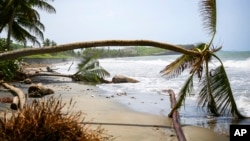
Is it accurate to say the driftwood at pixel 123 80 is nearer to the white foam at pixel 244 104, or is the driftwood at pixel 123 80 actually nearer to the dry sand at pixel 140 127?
the white foam at pixel 244 104

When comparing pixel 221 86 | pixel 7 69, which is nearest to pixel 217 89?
pixel 221 86

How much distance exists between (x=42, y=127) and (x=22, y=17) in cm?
3241

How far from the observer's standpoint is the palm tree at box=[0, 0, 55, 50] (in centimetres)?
2870

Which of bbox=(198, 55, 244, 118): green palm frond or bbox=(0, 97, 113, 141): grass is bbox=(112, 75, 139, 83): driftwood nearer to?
bbox=(198, 55, 244, 118): green palm frond

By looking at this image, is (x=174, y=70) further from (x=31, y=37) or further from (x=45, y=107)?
(x=31, y=37)

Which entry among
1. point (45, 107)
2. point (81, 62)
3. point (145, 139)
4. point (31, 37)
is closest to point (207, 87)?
point (145, 139)

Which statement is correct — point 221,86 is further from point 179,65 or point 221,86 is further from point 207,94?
point 179,65

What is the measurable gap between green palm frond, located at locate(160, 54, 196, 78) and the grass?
6007mm

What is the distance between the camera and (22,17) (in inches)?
1346

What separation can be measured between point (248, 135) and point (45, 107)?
408 cm

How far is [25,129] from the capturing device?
412 cm

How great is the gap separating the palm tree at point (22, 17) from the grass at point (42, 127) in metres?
24.3

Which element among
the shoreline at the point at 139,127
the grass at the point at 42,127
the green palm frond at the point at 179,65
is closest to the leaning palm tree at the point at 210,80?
the green palm frond at the point at 179,65

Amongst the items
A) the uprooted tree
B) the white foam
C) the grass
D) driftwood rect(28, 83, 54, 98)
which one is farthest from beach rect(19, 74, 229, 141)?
driftwood rect(28, 83, 54, 98)
